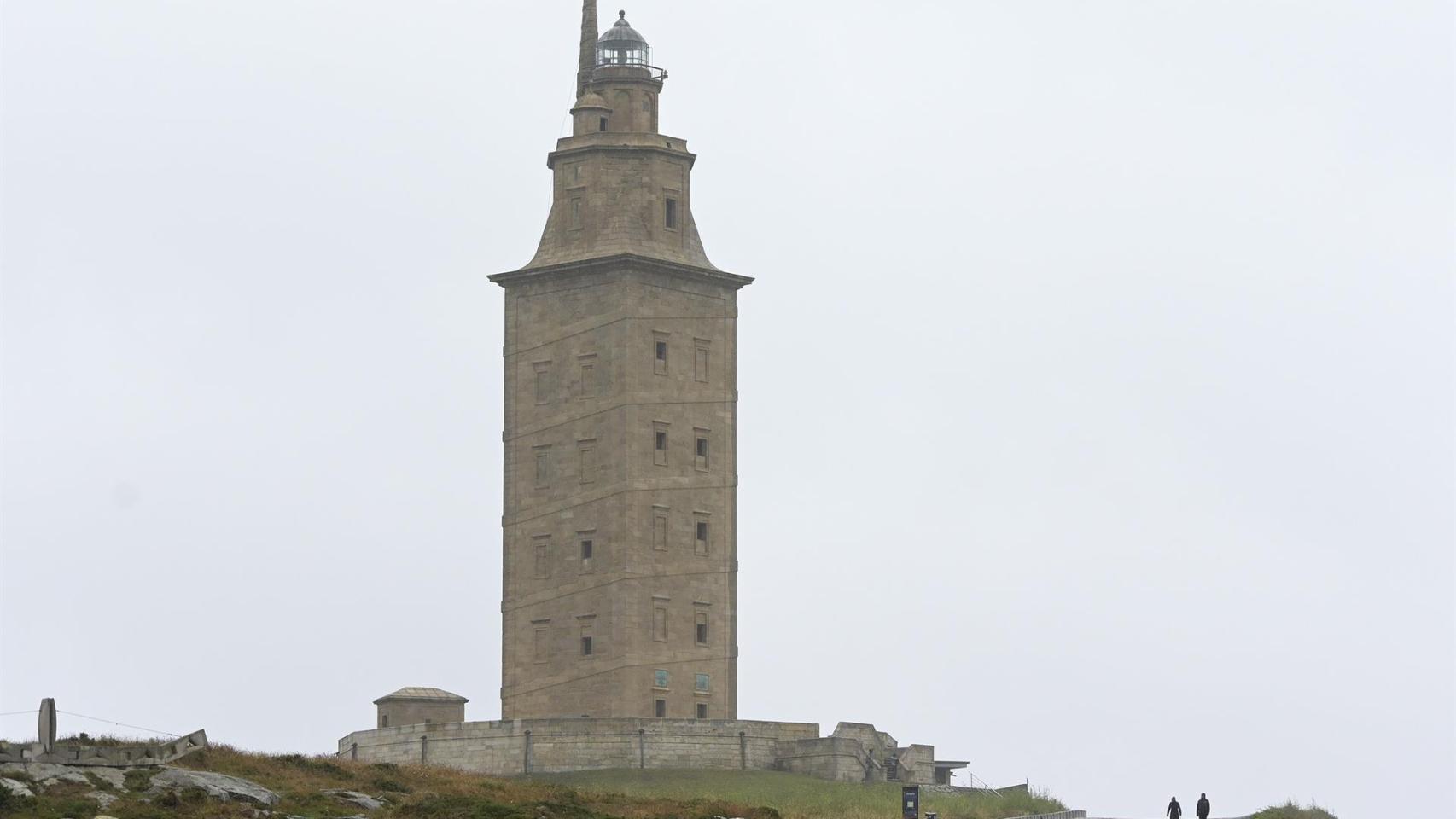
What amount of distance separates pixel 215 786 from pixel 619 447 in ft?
94.3

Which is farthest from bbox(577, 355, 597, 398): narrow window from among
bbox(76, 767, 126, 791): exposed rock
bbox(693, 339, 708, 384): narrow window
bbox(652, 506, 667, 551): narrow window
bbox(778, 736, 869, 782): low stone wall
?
bbox(76, 767, 126, 791): exposed rock

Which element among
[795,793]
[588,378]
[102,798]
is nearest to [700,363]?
[588,378]

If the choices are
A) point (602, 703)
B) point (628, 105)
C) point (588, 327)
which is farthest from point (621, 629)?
point (628, 105)

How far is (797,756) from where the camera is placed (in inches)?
3666

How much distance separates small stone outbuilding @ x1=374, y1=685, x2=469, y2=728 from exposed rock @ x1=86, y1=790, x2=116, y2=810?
89.0ft

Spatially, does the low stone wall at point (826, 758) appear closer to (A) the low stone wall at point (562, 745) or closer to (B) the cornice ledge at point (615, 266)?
(A) the low stone wall at point (562, 745)

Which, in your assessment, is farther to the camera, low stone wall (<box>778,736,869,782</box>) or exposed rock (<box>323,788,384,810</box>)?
low stone wall (<box>778,736,869,782</box>)

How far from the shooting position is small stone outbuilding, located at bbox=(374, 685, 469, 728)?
96312mm

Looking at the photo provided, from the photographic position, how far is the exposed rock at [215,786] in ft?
229

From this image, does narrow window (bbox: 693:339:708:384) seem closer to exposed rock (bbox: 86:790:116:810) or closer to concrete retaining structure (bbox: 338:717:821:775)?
concrete retaining structure (bbox: 338:717:821:775)

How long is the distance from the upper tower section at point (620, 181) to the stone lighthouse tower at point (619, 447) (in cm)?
6

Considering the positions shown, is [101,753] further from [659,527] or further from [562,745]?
[659,527]

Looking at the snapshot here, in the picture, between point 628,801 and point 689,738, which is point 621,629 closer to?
point 689,738

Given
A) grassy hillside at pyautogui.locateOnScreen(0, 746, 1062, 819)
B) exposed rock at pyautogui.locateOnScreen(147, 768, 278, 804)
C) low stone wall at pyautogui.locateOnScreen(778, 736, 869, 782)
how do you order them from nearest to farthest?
grassy hillside at pyautogui.locateOnScreen(0, 746, 1062, 819) → exposed rock at pyautogui.locateOnScreen(147, 768, 278, 804) → low stone wall at pyautogui.locateOnScreen(778, 736, 869, 782)
